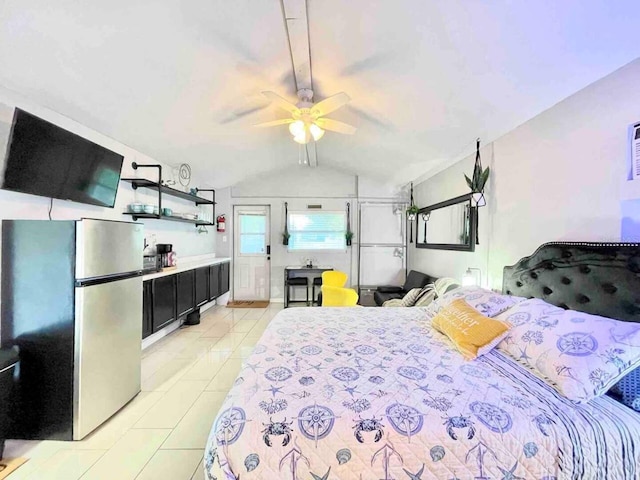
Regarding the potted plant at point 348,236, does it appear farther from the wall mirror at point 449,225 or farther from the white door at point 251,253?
the white door at point 251,253

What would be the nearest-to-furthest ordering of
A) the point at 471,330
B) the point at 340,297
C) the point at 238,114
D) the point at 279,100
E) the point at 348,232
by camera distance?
the point at 471,330
the point at 279,100
the point at 238,114
the point at 340,297
the point at 348,232

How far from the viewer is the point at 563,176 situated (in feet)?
6.75

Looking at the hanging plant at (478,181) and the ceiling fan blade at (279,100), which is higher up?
the ceiling fan blade at (279,100)

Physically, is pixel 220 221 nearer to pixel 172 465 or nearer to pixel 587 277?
pixel 172 465

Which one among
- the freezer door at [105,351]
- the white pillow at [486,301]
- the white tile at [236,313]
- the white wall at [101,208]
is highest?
the white wall at [101,208]

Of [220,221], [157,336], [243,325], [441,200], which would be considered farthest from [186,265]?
[441,200]

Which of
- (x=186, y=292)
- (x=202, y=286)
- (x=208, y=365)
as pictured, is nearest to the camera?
(x=208, y=365)

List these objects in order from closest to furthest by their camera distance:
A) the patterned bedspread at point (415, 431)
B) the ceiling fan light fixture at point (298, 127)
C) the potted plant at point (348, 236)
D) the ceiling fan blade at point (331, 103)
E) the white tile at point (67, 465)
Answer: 1. the patterned bedspread at point (415, 431)
2. the white tile at point (67, 465)
3. the ceiling fan blade at point (331, 103)
4. the ceiling fan light fixture at point (298, 127)
5. the potted plant at point (348, 236)

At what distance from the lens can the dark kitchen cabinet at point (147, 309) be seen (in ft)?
10.3

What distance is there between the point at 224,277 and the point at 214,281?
539 millimetres

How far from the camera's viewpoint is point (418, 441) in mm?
1075

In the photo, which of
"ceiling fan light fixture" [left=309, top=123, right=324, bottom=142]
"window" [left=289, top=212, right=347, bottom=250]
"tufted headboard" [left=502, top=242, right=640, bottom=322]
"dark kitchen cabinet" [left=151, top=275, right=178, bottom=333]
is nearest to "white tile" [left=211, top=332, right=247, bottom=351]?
"dark kitchen cabinet" [left=151, top=275, right=178, bottom=333]

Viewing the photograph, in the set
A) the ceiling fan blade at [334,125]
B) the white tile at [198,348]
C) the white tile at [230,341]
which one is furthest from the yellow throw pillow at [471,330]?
the white tile at [198,348]

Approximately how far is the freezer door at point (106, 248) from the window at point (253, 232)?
378 centimetres
